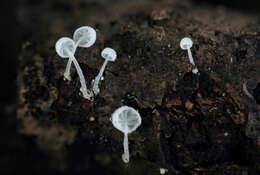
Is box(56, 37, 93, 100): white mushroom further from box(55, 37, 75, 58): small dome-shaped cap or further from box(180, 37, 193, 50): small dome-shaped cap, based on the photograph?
box(180, 37, 193, 50): small dome-shaped cap

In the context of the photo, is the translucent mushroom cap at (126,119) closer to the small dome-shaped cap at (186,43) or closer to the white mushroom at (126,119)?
the white mushroom at (126,119)

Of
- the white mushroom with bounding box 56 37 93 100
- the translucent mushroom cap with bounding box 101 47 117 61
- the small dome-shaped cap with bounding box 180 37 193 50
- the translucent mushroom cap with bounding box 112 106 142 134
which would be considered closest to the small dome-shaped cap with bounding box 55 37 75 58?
the white mushroom with bounding box 56 37 93 100

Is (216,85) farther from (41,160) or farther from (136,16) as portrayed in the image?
(41,160)

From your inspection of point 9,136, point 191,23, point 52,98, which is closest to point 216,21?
point 191,23

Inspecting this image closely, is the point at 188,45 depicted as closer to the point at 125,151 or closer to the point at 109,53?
the point at 109,53

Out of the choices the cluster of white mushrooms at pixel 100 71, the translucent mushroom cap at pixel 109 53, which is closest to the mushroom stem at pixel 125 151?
the cluster of white mushrooms at pixel 100 71

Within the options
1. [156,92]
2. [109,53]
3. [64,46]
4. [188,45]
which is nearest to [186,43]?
[188,45]
